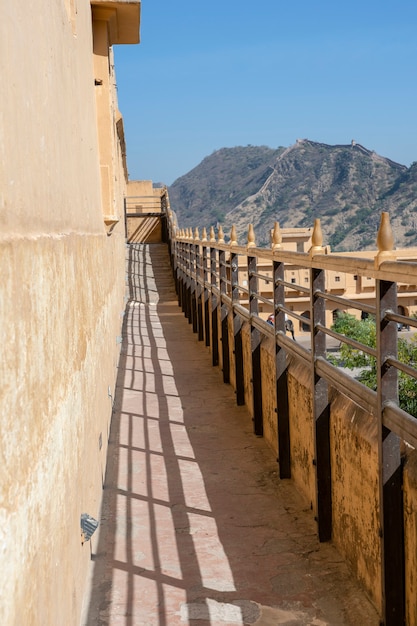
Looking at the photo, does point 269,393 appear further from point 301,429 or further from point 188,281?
point 188,281

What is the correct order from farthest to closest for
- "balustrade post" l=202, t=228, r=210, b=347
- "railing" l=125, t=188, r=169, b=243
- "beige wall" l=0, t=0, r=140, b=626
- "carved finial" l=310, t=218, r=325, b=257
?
"railing" l=125, t=188, r=169, b=243
"balustrade post" l=202, t=228, r=210, b=347
"carved finial" l=310, t=218, r=325, b=257
"beige wall" l=0, t=0, r=140, b=626

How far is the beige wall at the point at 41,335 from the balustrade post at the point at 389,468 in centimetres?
146

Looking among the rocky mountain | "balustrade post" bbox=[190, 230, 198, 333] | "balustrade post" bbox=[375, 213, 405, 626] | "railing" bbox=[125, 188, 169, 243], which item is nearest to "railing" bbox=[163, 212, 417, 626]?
"balustrade post" bbox=[375, 213, 405, 626]

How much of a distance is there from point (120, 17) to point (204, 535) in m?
7.50

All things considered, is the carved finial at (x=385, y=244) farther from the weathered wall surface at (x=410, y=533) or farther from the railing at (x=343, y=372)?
the weathered wall surface at (x=410, y=533)

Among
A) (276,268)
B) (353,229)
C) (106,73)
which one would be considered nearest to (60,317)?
(276,268)

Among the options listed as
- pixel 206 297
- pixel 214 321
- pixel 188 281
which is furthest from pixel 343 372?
pixel 188 281

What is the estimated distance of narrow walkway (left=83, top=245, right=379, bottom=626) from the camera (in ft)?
13.2

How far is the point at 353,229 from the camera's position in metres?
105

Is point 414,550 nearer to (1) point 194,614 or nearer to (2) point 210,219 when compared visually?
(1) point 194,614

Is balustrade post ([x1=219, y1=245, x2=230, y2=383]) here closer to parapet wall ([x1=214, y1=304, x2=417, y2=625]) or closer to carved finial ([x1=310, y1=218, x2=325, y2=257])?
parapet wall ([x1=214, y1=304, x2=417, y2=625])

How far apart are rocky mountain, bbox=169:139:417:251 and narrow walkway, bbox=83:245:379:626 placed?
276 ft

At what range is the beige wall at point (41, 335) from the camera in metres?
2.11

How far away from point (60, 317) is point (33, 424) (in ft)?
3.15
